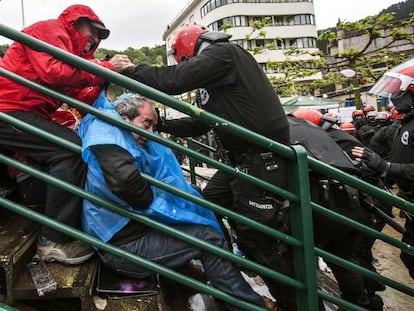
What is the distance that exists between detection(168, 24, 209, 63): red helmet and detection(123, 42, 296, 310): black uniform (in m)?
0.32

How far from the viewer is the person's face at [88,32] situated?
238 cm

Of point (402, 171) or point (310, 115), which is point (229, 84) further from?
point (402, 171)

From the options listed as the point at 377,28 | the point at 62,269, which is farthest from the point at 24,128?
the point at 377,28

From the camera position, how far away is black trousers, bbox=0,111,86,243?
196 centimetres

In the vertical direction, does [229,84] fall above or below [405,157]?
above

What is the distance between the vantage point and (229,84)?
238 cm

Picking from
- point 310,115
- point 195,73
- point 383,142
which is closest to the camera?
point 195,73

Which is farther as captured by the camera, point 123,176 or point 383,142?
point 383,142

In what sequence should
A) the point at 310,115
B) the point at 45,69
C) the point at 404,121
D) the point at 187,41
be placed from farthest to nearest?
the point at 310,115
the point at 404,121
the point at 187,41
the point at 45,69

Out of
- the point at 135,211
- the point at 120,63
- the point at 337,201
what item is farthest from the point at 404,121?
the point at 135,211

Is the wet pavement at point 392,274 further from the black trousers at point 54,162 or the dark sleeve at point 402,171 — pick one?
the black trousers at point 54,162

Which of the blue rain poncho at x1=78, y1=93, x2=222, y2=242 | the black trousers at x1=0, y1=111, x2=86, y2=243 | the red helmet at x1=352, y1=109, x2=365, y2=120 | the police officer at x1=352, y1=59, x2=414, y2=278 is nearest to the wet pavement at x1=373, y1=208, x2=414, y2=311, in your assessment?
the police officer at x1=352, y1=59, x2=414, y2=278

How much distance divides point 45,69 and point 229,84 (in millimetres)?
1135

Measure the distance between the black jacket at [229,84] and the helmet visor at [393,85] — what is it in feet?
5.34
